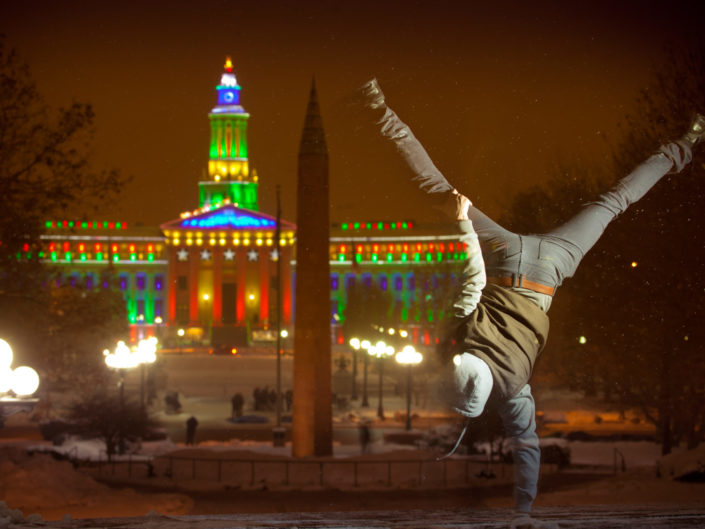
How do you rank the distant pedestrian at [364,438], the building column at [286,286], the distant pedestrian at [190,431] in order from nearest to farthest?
1. the distant pedestrian at [364,438]
2. the distant pedestrian at [190,431]
3. the building column at [286,286]

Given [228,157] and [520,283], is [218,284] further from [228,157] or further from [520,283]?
[520,283]

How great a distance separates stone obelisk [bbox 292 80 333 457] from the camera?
2270 centimetres

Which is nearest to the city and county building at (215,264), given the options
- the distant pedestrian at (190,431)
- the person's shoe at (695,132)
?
the distant pedestrian at (190,431)

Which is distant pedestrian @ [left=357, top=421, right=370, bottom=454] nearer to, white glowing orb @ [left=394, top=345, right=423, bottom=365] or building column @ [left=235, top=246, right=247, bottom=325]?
white glowing orb @ [left=394, top=345, right=423, bottom=365]

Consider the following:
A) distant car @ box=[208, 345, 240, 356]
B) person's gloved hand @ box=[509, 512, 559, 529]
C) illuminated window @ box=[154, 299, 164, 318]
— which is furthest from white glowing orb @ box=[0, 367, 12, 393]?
illuminated window @ box=[154, 299, 164, 318]

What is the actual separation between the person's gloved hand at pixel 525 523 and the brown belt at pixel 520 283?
1234 mm

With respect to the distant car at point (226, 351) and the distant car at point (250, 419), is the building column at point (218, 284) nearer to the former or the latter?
the distant car at point (226, 351)

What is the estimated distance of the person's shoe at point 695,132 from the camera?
595 centimetres

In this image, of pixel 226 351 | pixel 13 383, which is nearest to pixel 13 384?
pixel 13 383

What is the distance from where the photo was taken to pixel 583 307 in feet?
49.5

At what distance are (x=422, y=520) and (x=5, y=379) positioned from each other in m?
3.17

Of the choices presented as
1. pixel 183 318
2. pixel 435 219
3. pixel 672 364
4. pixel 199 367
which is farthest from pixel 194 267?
pixel 435 219

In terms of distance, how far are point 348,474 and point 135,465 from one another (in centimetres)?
595

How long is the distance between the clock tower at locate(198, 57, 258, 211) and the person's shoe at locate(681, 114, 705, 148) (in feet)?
433
